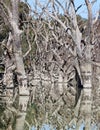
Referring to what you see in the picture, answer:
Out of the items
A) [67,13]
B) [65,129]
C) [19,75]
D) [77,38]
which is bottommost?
[65,129]

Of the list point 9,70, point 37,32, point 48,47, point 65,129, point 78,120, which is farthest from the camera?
point 48,47

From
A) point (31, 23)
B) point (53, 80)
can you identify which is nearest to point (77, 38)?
point (31, 23)

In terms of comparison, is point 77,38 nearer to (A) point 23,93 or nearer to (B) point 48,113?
(A) point 23,93

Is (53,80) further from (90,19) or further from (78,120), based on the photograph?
(78,120)

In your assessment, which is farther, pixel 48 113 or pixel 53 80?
pixel 53 80

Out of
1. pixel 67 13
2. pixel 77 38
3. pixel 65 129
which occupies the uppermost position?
pixel 67 13

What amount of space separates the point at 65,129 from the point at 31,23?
23139 mm

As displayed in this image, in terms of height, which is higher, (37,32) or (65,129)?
(37,32)

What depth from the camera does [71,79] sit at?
113 ft

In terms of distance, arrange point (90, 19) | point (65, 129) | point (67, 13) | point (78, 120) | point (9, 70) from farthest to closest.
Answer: point (9, 70) → point (67, 13) → point (90, 19) → point (78, 120) → point (65, 129)

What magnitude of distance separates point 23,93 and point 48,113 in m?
5.35

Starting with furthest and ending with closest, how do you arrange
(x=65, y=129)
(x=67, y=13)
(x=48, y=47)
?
(x=48, y=47), (x=67, y=13), (x=65, y=129)

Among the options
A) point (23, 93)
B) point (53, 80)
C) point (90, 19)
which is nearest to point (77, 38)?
point (90, 19)

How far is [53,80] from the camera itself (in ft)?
111
